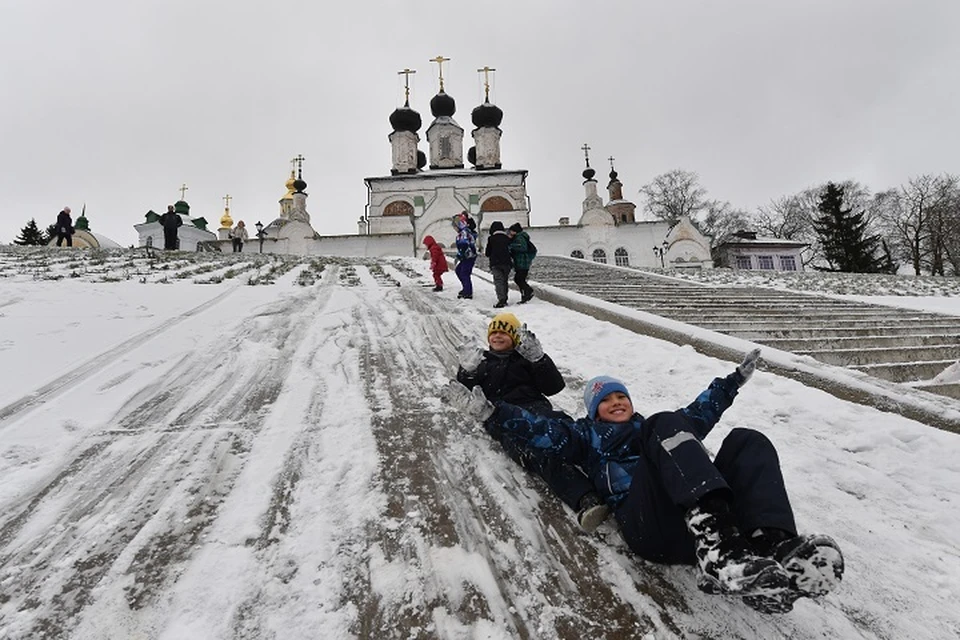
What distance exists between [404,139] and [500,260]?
41.3 m

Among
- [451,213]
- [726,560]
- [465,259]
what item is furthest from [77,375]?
[451,213]

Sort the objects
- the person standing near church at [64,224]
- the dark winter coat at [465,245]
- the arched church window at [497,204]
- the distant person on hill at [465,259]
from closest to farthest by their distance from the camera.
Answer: the distant person on hill at [465,259] < the dark winter coat at [465,245] < the person standing near church at [64,224] < the arched church window at [497,204]

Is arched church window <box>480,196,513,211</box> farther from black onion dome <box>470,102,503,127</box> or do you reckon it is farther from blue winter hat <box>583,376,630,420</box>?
blue winter hat <box>583,376,630,420</box>

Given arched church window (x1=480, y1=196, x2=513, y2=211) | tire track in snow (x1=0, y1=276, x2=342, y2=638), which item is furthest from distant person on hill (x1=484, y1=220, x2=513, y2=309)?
arched church window (x1=480, y1=196, x2=513, y2=211)

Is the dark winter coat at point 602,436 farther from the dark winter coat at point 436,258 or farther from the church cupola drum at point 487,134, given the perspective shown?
the church cupola drum at point 487,134

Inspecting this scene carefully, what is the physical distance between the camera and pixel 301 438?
9.95 ft

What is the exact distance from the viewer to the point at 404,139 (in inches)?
1796

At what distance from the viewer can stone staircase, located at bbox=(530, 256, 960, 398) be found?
4.88 m

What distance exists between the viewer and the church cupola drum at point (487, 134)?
45625mm

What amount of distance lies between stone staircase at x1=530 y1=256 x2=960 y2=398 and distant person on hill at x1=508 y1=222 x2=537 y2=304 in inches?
57.8

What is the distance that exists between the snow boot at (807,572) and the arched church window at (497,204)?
4144 cm

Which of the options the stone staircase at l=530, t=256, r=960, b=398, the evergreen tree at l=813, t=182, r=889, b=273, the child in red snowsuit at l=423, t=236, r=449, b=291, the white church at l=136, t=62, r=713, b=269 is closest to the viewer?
the stone staircase at l=530, t=256, r=960, b=398

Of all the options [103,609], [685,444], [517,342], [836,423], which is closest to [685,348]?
[836,423]

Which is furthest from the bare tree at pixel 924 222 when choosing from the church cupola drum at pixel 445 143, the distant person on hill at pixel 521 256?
the distant person on hill at pixel 521 256
